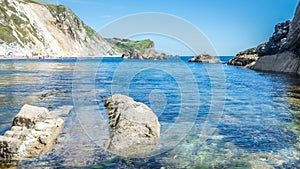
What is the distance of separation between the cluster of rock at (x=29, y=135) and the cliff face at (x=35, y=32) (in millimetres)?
108490

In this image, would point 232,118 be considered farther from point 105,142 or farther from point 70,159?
point 70,159

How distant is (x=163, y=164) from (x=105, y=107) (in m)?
9.97

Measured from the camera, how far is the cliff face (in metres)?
116

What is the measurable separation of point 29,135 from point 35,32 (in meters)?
142

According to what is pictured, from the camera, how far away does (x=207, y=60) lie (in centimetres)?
11894

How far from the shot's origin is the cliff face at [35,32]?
11588cm

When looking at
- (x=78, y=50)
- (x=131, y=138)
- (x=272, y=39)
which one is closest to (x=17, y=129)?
(x=131, y=138)

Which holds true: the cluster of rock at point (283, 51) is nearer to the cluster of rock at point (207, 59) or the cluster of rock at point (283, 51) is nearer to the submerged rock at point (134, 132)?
the cluster of rock at point (207, 59)

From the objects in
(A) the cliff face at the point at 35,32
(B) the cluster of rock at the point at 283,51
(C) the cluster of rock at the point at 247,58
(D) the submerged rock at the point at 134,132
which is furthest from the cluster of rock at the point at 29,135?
(A) the cliff face at the point at 35,32

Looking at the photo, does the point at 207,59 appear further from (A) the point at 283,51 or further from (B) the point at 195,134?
(B) the point at 195,134

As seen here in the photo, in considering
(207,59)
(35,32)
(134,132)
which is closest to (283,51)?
(134,132)

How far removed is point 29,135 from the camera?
10.5 metres

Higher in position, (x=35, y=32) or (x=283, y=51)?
(x=35, y=32)

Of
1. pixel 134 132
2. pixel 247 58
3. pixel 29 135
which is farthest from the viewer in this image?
pixel 247 58
